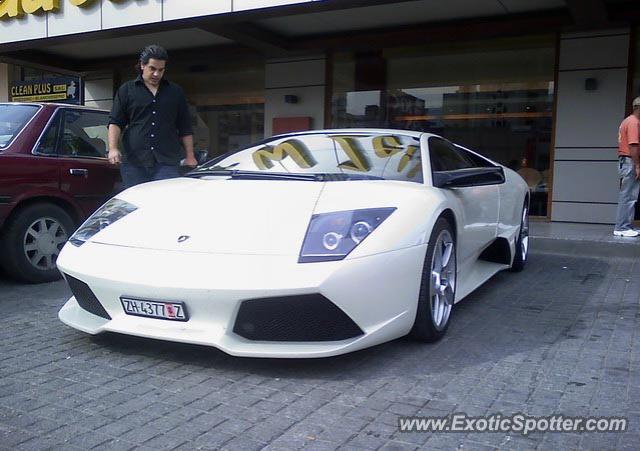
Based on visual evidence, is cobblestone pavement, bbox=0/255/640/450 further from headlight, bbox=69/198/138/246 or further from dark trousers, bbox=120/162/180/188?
dark trousers, bbox=120/162/180/188

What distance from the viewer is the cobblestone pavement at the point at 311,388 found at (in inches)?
88.4

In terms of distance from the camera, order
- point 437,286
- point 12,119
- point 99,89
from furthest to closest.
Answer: point 99,89, point 12,119, point 437,286

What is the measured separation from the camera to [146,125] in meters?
4.82

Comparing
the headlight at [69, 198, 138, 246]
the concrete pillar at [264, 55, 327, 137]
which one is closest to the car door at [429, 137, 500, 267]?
the headlight at [69, 198, 138, 246]

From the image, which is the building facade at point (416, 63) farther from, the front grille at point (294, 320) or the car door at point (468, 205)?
the front grille at point (294, 320)

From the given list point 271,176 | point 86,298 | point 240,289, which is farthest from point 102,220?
point 240,289

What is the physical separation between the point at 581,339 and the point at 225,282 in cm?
213

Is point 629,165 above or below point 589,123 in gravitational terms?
below

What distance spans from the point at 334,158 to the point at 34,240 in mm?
2639

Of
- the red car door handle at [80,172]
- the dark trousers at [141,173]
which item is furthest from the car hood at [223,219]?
the red car door handle at [80,172]

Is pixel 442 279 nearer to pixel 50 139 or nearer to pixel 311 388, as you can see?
pixel 311 388

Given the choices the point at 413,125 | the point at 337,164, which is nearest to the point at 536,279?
the point at 337,164

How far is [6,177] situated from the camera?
4.55 metres

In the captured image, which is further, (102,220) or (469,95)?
(469,95)
